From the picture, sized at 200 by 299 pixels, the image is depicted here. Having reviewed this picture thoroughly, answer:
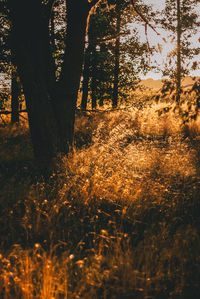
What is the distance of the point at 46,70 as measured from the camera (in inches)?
179

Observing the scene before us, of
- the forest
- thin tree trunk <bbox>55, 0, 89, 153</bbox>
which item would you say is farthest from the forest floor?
thin tree trunk <bbox>55, 0, 89, 153</bbox>

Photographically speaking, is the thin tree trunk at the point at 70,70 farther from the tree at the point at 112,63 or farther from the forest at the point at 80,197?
the tree at the point at 112,63

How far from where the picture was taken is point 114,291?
79.3 inches

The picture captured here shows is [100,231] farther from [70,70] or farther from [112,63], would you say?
[112,63]

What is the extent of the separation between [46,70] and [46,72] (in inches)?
1.6

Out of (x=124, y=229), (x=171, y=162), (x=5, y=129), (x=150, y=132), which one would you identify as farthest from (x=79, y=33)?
(x=5, y=129)

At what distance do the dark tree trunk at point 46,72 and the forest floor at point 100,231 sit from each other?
2.07 feet

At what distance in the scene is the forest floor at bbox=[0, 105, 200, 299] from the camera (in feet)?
6.47

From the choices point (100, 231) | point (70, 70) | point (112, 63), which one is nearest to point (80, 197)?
point (100, 231)

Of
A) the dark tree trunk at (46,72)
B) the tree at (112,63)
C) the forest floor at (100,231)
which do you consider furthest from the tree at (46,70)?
the tree at (112,63)

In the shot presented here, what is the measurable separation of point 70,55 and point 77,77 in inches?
16.8

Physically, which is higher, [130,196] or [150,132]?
[150,132]

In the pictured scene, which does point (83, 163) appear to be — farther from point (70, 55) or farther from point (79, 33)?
point (79, 33)

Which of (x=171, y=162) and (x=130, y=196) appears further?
(x=171, y=162)
